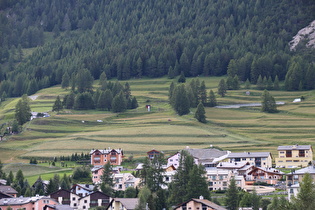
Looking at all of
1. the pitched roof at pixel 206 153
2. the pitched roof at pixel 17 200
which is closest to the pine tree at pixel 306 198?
the pitched roof at pixel 17 200

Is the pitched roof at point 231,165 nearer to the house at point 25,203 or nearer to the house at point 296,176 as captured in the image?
the house at point 296,176

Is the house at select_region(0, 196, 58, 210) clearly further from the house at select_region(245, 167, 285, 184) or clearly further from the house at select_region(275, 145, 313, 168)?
the house at select_region(275, 145, 313, 168)

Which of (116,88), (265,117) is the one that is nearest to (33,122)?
(116,88)

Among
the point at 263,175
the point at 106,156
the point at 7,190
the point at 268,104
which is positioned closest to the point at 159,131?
the point at 106,156

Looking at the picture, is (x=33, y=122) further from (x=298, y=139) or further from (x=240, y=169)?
(x=240, y=169)

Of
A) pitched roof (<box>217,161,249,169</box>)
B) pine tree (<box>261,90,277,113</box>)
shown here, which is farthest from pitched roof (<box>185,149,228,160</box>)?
pine tree (<box>261,90,277,113</box>)

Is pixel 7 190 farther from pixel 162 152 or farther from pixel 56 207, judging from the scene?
pixel 162 152
